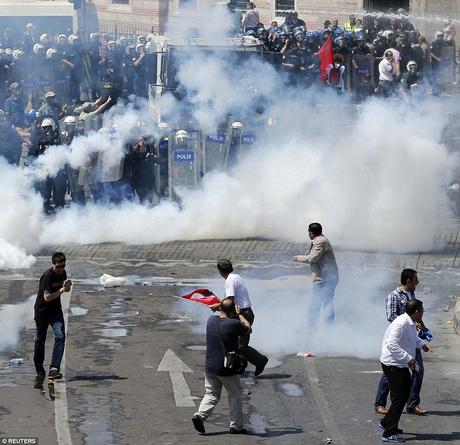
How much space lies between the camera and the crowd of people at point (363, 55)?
28078 millimetres

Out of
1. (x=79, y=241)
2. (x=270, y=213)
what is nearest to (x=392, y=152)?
(x=270, y=213)

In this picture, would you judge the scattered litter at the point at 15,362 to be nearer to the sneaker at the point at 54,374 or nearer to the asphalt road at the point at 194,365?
the asphalt road at the point at 194,365

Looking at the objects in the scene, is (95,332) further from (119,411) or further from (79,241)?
(79,241)

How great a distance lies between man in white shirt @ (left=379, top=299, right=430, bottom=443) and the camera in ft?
41.9

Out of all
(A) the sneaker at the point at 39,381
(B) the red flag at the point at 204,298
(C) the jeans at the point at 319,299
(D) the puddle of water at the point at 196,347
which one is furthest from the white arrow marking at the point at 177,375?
(C) the jeans at the point at 319,299

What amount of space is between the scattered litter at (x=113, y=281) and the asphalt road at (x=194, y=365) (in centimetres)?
13

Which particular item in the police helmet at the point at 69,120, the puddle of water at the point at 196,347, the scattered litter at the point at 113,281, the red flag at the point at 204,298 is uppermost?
the red flag at the point at 204,298

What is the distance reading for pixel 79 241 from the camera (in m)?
22.9

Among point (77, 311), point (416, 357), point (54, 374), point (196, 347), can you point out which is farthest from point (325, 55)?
point (416, 357)

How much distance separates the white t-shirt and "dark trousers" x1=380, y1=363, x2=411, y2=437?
2.45 metres

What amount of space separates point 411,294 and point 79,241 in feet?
32.1

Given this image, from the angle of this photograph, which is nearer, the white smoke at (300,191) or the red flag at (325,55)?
the white smoke at (300,191)

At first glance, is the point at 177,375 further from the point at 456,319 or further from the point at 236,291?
the point at 456,319

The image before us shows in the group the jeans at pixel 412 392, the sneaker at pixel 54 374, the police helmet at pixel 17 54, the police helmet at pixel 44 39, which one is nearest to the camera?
the jeans at pixel 412 392
